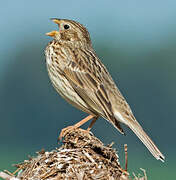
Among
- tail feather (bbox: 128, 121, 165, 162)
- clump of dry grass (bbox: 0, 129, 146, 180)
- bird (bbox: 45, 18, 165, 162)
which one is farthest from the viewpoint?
bird (bbox: 45, 18, 165, 162)

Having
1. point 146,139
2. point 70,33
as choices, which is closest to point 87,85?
point 70,33

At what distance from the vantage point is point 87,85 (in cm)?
909

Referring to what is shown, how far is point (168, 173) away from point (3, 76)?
4794 centimetres

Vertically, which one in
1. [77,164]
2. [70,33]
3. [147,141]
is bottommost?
[147,141]

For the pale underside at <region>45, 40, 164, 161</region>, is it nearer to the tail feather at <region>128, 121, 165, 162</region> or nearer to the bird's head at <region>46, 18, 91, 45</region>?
the tail feather at <region>128, 121, 165, 162</region>

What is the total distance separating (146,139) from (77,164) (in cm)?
196

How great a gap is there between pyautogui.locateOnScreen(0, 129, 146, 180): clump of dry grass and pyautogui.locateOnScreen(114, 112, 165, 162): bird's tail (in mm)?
1283

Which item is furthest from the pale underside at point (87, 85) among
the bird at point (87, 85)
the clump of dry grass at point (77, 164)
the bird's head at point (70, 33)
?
the clump of dry grass at point (77, 164)

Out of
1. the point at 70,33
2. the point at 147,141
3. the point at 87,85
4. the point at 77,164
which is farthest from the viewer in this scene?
the point at 70,33

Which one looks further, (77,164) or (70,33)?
(70,33)

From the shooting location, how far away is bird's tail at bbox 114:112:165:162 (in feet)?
26.4

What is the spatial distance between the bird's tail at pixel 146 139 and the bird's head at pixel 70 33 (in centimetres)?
176

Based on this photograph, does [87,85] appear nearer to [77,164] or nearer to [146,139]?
[146,139]

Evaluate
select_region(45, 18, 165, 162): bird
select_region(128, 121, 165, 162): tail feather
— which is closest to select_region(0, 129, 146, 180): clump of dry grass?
select_region(128, 121, 165, 162): tail feather
